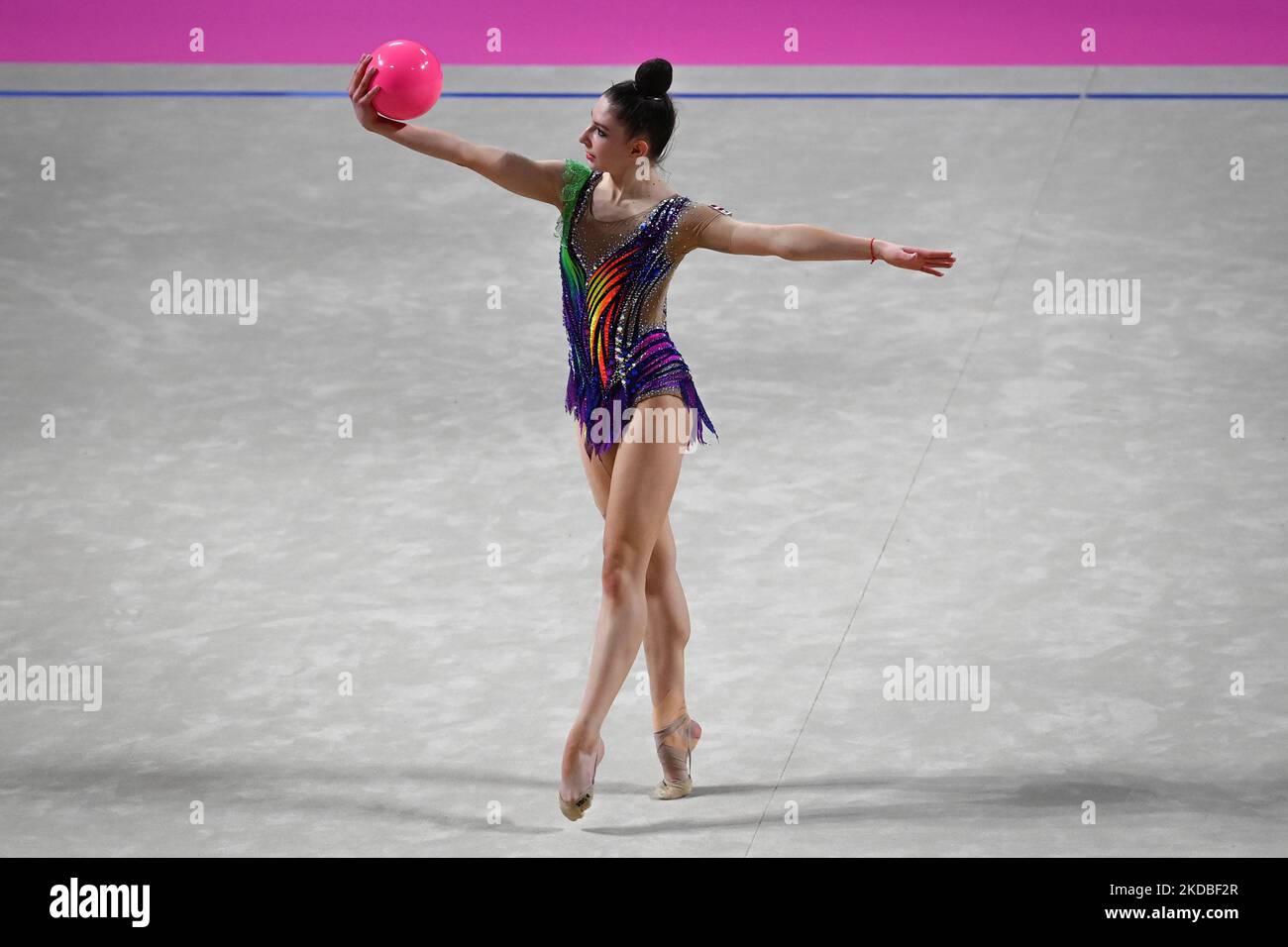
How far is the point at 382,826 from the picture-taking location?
4.27 m

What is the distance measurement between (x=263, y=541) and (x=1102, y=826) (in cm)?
300

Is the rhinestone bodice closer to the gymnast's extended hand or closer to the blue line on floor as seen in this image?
the gymnast's extended hand

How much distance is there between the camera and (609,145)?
425 cm

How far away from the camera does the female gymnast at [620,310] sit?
13.8 feet

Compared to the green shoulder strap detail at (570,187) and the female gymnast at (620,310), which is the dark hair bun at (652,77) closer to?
the female gymnast at (620,310)

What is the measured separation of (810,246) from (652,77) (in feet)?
1.88

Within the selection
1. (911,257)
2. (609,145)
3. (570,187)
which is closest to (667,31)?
(570,187)

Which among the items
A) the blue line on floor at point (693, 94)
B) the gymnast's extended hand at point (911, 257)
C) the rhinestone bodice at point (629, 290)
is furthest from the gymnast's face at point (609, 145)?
the blue line on floor at point (693, 94)

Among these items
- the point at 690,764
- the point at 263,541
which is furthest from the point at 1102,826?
the point at 263,541

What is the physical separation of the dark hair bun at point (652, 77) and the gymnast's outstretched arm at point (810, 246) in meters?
0.35

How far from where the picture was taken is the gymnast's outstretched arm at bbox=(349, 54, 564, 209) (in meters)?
4.35

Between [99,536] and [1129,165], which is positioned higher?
[1129,165]

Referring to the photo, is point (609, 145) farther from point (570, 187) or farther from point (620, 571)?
point (620, 571)
